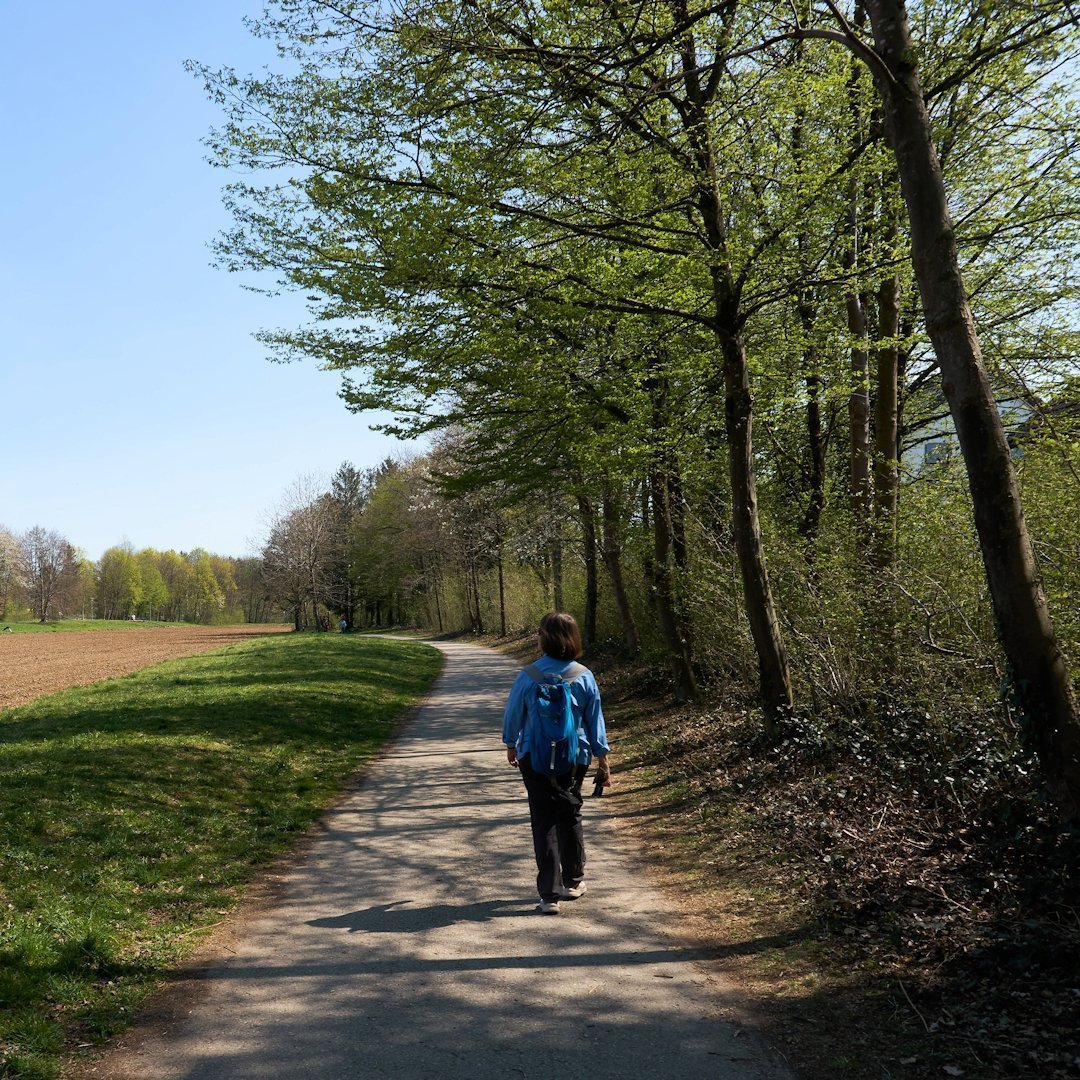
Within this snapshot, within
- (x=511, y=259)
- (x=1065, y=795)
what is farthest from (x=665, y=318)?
(x=1065, y=795)

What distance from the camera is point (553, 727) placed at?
5.42 m

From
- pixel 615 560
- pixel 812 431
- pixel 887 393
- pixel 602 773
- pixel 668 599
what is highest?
pixel 812 431

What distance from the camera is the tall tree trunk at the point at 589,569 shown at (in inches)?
786

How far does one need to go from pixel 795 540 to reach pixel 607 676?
9510 millimetres

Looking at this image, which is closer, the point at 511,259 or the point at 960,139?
the point at 511,259

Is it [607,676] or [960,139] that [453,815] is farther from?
[607,676]

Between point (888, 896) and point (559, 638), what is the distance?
254 centimetres

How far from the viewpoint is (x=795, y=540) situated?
34.0 ft

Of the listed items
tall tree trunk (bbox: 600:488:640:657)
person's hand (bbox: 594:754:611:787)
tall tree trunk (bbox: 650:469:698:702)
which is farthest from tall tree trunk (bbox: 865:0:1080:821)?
tall tree trunk (bbox: 600:488:640:657)

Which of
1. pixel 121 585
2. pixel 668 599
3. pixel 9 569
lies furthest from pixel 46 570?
pixel 668 599

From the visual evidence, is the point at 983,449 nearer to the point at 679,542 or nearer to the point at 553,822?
the point at 553,822

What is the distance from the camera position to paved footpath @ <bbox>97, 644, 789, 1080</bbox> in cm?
349

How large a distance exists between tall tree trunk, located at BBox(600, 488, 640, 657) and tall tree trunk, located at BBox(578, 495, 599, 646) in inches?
15.9

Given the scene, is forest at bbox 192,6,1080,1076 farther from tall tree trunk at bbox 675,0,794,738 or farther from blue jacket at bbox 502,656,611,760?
blue jacket at bbox 502,656,611,760
